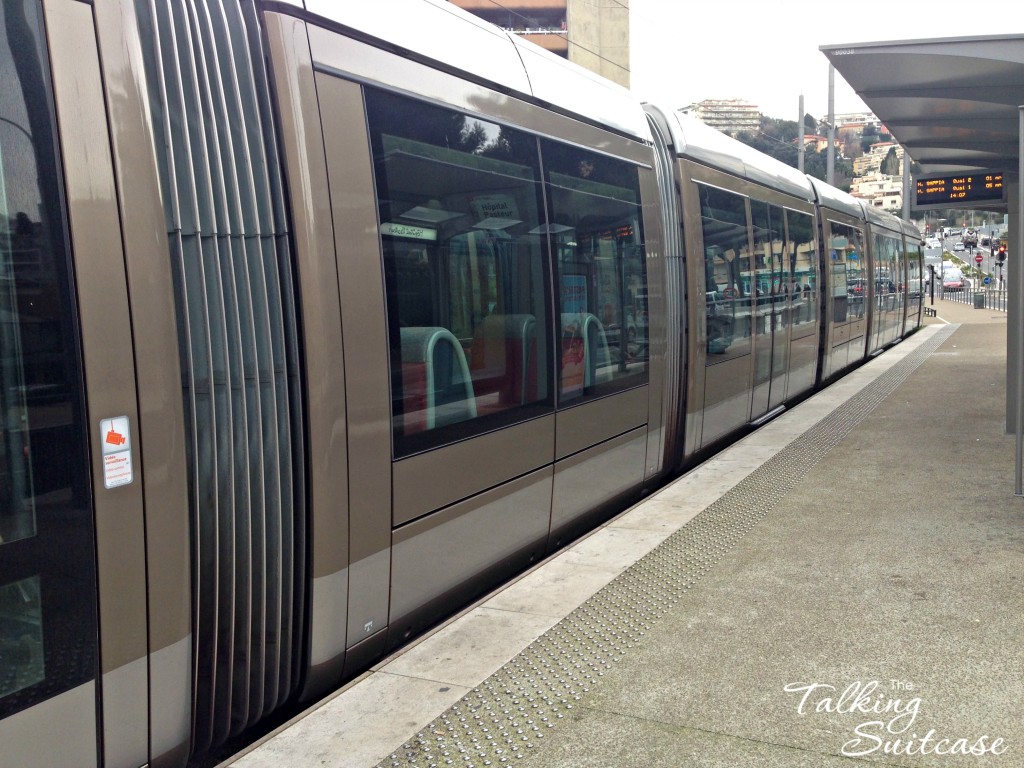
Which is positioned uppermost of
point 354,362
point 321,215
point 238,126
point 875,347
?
point 238,126

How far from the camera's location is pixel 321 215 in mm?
3592

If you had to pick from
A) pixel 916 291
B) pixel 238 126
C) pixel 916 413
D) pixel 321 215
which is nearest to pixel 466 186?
pixel 321 215

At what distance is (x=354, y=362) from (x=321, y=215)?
1.84 ft

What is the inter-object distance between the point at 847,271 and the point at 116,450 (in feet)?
48.5

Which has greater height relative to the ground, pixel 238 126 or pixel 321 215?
pixel 238 126

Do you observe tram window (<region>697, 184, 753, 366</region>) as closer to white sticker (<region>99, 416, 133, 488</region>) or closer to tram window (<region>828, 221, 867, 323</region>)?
tram window (<region>828, 221, 867, 323</region>)

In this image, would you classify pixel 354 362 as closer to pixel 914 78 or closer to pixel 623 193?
pixel 623 193

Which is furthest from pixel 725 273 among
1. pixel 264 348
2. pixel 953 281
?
pixel 953 281

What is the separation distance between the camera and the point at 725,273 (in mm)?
9156

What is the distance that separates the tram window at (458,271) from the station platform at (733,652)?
3.14ft

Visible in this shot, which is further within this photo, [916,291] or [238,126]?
[916,291]

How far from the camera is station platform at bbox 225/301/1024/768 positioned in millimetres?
3289

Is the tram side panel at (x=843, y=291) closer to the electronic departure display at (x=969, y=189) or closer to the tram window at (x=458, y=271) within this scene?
the electronic departure display at (x=969, y=189)

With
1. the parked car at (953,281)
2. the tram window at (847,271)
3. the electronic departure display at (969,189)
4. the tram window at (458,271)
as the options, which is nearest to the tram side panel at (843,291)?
the tram window at (847,271)
